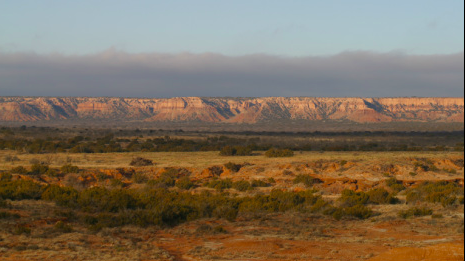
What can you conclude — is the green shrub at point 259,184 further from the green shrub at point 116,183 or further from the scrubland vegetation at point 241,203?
the green shrub at point 116,183

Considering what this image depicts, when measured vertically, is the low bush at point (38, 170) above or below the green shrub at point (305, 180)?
above

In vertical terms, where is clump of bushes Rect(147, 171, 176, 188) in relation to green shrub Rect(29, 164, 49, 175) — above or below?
below

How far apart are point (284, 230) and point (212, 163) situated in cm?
1999

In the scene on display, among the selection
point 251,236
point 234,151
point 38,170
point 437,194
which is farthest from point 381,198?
point 234,151

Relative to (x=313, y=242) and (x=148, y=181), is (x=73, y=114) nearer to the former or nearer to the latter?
(x=148, y=181)

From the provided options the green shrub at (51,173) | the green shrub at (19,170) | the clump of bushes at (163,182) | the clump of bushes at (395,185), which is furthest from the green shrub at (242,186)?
the green shrub at (19,170)

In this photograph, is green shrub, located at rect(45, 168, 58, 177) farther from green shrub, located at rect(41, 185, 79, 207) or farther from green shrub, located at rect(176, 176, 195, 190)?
green shrub, located at rect(41, 185, 79, 207)

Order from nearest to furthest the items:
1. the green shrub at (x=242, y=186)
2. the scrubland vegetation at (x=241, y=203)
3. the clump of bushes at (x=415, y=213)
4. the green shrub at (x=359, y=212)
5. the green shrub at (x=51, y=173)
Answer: the scrubland vegetation at (x=241, y=203) → the clump of bushes at (x=415, y=213) → the green shrub at (x=359, y=212) → the green shrub at (x=242, y=186) → the green shrub at (x=51, y=173)

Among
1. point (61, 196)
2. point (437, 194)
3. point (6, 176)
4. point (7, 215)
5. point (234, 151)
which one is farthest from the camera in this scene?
point (234, 151)

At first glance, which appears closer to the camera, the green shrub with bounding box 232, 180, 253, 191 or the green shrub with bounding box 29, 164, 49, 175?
the green shrub with bounding box 232, 180, 253, 191

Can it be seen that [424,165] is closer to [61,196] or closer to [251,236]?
[251,236]

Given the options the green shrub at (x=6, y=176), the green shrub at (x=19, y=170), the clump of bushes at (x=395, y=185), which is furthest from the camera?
the green shrub at (x=19, y=170)

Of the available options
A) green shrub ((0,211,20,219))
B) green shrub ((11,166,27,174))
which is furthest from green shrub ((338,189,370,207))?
green shrub ((11,166,27,174))

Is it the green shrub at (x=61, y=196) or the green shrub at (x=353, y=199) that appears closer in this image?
the green shrub at (x=61, y=196)
